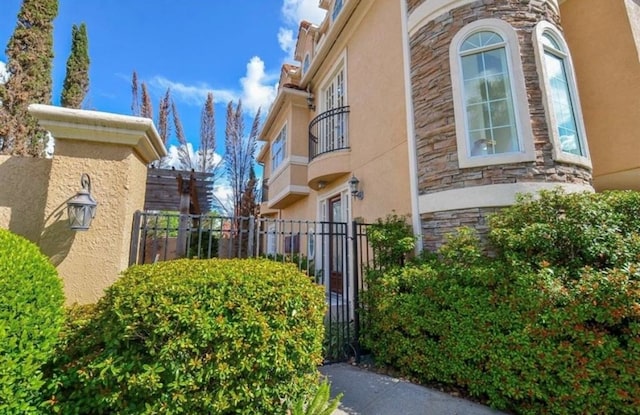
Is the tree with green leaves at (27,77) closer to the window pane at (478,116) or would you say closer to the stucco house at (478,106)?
the stucco house at (478,106)

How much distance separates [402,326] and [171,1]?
11692 millimetres

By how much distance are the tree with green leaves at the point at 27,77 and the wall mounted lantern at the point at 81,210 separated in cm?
866

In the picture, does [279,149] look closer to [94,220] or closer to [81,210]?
[94,220]

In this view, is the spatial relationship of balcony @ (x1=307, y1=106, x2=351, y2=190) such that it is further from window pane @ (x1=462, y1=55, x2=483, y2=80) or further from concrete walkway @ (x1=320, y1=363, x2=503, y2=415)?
concrete walkway @ (x1=320, y1=363, x2=503, y2=415)

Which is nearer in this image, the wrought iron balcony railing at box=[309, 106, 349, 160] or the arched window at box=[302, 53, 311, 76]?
the wrought iron balcony railing at box=[309, 106, 349, 160]

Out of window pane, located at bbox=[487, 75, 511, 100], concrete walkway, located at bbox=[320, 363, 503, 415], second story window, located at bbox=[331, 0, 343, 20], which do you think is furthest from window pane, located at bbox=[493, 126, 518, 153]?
second story window, located at bbox=[331, 0, 343, 20]

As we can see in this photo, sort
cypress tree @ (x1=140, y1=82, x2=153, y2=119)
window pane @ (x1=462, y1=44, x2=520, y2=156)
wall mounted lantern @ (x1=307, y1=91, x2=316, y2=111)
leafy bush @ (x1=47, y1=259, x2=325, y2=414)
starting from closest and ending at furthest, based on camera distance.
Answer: leafy bush @ (x1=47, y1=259, x2=325, y2=414), window pane @ (x1=462, y1=44, x2=520, y2=156), wall mounted lantern @ (x1=307, y1=91, x2=316, y2=111), cypress tree @ (x1=140, y1=82, x2=153, y2=119)

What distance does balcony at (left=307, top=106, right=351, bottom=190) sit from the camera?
923 centimetres

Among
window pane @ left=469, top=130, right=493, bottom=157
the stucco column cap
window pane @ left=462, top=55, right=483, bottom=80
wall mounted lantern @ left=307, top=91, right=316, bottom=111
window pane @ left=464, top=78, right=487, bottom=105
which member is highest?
wall mounted lantern @ left=307, top=91, right=316, bottom=111

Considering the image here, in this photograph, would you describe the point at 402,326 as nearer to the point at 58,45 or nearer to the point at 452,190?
the point at 452,190

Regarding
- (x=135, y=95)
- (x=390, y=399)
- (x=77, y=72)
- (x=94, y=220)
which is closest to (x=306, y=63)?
(x=77, y=72)

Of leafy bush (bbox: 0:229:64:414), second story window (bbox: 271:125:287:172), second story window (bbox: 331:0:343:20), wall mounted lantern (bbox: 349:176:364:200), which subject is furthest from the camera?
second story window (bbox: 271:125:287:172)

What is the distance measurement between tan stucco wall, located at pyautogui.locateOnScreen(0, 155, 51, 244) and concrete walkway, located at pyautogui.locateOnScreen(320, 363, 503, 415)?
14.6ft

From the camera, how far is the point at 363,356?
5.66m
